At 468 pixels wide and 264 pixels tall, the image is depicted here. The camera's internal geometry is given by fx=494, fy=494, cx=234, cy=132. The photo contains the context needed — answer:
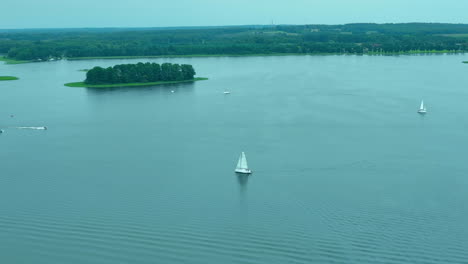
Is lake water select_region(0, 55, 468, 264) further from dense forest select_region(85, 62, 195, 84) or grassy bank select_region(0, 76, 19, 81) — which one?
grassy bank select_region(0, 76, 19, 81)

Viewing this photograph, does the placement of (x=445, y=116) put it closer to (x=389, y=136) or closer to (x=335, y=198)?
(x=389, y=136)

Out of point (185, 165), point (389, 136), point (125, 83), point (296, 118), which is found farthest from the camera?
point (125, 83)

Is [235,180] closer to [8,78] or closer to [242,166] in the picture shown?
[242,166]

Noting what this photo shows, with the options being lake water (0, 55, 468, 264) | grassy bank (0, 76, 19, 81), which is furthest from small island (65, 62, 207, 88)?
lake water (0, 55, 468, 264)

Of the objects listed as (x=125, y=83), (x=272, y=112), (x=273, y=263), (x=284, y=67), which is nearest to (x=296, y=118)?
(x=272, y=112)

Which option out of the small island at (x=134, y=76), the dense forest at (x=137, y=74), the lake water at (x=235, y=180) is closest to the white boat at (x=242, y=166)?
the lake water at (x=235, y=180)

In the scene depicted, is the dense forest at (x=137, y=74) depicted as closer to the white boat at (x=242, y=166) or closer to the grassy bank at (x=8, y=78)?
the grassy bank at (x=8, y=78)

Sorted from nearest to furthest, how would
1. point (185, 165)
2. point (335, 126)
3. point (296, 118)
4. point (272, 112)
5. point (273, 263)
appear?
1. point (273, 263)
2. point (185, 165)
3. point (335, 126)
4. point (296, 118)
5. point (272, 112)
